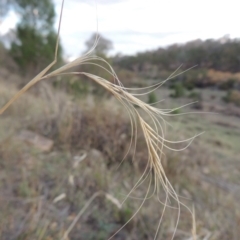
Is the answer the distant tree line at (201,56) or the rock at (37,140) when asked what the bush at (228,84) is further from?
the rock at (37,140)

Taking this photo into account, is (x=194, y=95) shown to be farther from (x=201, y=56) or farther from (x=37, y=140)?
(x=37, y=140)

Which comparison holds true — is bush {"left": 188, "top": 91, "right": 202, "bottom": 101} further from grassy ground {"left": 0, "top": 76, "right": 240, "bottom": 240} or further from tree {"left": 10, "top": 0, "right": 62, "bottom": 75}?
tree {"left": 10, "top": 0, "right": 62, "bottom": 75}

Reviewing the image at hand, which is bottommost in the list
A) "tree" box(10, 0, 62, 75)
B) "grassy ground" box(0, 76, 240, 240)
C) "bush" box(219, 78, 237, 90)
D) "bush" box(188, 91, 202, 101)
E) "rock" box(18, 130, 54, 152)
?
"grassy ground" box(0, 76, 240, 240)

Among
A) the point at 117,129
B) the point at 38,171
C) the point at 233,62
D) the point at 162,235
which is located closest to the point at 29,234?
the point at 162,235

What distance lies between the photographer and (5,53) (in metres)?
5.04

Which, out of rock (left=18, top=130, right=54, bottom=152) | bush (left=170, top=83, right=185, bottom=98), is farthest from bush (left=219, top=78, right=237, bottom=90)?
rock (left=18, top=130, right=54, bottom=152)

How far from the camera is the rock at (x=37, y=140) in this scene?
2.29 metres

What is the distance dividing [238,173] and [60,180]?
3.57ft

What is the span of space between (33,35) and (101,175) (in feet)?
12.3

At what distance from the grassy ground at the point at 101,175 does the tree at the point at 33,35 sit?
2.00 metres

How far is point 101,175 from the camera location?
1.87 metres

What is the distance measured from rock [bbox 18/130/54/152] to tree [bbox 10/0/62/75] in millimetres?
2429

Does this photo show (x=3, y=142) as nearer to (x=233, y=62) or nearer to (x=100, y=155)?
(x=100, y=155)

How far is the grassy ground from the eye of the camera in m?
1.49
